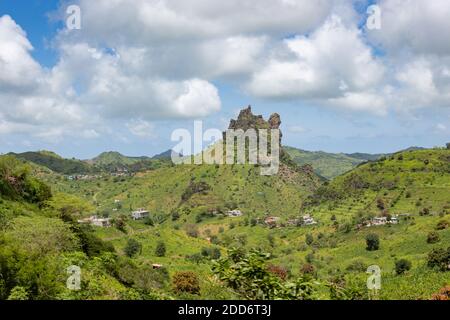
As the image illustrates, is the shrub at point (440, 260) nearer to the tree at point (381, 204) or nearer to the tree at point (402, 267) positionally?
the tree at point (402, 267)

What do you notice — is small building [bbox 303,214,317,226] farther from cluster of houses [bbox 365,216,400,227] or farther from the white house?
the white house

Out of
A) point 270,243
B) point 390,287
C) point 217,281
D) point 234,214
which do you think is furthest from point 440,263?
point 234,214

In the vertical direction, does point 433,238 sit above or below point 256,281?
below

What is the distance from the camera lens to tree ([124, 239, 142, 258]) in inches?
3501

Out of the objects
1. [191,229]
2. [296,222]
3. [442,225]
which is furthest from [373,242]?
[191,229]

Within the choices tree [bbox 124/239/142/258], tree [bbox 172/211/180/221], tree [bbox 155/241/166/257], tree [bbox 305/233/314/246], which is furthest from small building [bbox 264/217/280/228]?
tree [bbox 124/239/142/258]

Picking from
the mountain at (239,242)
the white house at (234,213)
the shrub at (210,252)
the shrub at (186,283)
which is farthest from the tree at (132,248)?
the white house at (234,213)

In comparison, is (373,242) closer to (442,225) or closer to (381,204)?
(442,225)

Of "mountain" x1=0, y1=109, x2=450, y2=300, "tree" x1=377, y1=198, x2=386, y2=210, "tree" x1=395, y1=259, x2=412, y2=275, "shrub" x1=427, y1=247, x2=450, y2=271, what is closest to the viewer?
"mountain" x1=0, y1=109, x2=450, y2=300

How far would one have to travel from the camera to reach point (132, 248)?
9106 cm

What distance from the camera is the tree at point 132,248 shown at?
292ft
